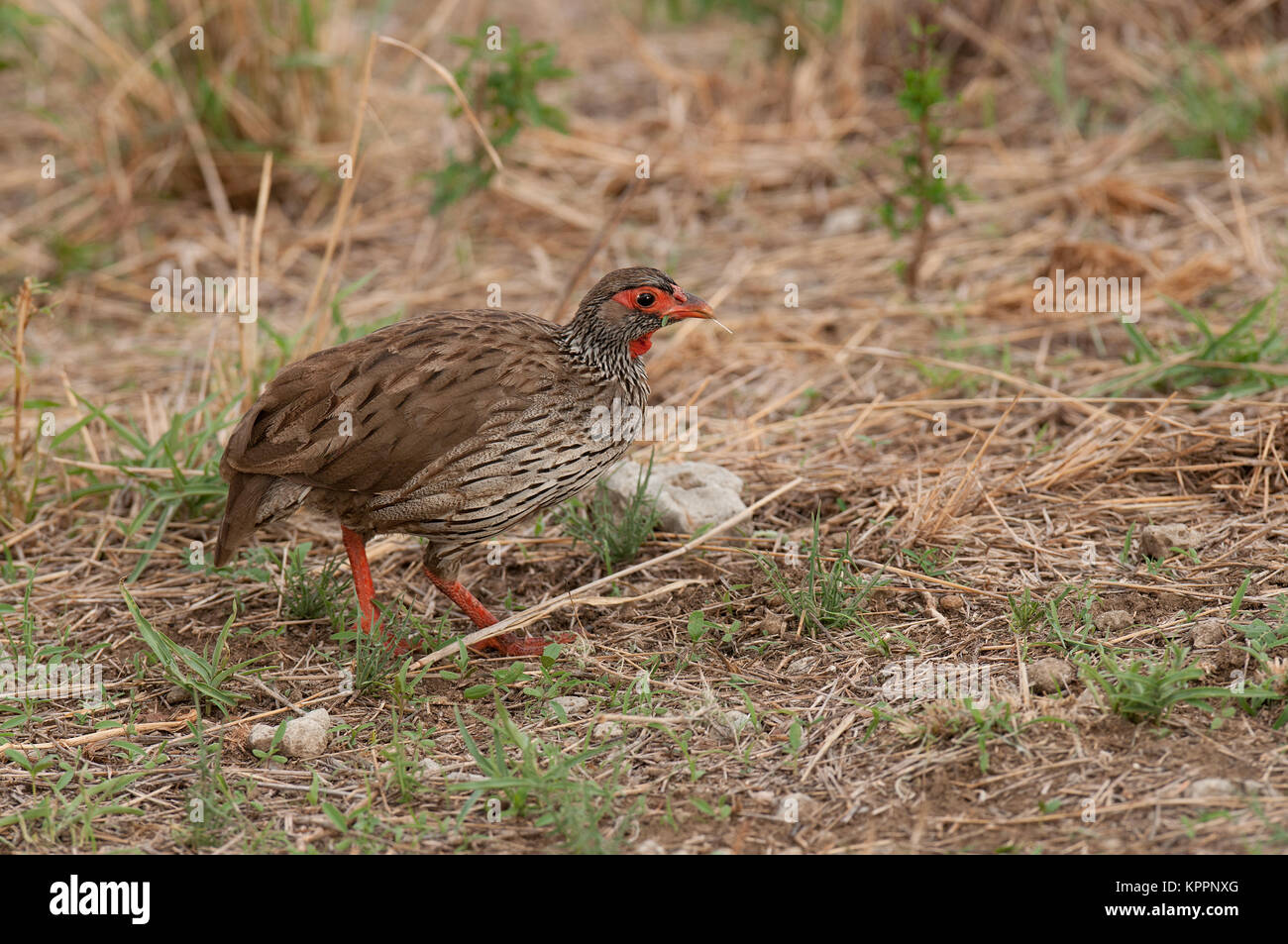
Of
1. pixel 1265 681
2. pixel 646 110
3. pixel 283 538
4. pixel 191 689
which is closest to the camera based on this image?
pixel 1265 681

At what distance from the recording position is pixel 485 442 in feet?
13.7

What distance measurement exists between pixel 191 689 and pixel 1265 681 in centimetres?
306

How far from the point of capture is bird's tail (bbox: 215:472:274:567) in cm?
431

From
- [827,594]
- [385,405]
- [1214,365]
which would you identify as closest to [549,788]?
[827,594]

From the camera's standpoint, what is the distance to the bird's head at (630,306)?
4.52 meters

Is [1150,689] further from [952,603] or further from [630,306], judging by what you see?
[630,306]

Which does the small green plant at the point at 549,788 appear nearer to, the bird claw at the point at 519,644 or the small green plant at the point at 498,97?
the bird claw at the point at 519,644

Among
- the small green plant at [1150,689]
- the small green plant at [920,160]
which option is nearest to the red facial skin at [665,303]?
the small green plant at [1150,689]

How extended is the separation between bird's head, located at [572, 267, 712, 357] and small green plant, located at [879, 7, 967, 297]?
1.98 m

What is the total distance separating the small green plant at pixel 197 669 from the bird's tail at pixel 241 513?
1.01 feet
